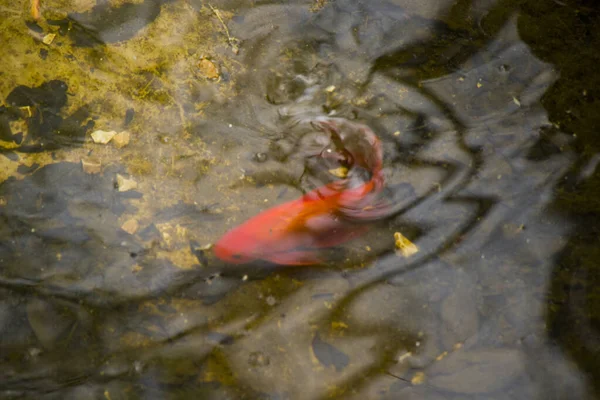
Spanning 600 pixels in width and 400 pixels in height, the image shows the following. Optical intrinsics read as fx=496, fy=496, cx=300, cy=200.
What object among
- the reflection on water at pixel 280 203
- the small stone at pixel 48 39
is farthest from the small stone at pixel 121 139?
the small stone at pixel 48 39

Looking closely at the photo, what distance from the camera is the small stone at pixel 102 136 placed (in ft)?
9.87

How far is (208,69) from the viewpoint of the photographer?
3129 mm

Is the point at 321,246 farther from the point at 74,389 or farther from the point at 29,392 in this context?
the point at 29,392

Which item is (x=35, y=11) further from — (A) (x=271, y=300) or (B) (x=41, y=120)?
(A) (x=271, y=300)

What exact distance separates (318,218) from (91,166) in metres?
1.39

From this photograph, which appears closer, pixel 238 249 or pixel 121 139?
pixel 238 249

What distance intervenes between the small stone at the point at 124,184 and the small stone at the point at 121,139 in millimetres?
197

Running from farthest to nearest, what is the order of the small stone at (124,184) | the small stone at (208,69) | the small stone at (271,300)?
the small stone at (208,69) < the small stone at (124,184) < the small stone at (271,300)

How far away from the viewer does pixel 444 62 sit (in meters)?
3.12

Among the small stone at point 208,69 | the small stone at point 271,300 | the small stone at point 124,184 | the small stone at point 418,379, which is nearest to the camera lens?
the small stone at point 418,379

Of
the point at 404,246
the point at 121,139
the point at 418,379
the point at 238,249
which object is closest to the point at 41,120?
the point at 121,139

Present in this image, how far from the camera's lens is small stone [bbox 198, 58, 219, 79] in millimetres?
3123

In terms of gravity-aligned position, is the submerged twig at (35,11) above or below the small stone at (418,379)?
above

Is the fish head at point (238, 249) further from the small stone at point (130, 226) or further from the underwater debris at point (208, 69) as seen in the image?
the underwater debris at point (208, 69)
